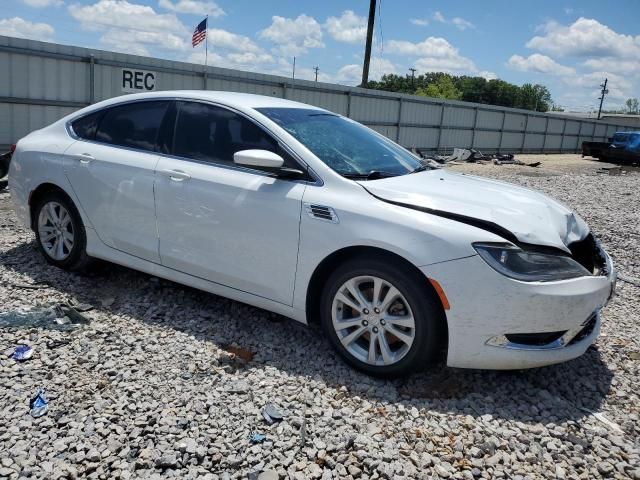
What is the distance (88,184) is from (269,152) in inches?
68.9

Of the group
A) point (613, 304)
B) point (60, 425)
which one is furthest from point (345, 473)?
point (613, 304)

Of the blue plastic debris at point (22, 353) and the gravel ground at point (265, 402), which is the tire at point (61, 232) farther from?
the blue plastic debris at point (22, 353)

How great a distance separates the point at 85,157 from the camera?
14.1 feet

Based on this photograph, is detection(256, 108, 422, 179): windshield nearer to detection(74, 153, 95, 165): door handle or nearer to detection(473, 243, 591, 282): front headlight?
detection(473, 243, 591, 282): front headlight

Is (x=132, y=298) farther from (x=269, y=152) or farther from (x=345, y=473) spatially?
(x=345, y=473)

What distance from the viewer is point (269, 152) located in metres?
3.39

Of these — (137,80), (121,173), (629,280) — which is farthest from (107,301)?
(137,80)

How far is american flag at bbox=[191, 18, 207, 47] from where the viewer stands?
1873cm

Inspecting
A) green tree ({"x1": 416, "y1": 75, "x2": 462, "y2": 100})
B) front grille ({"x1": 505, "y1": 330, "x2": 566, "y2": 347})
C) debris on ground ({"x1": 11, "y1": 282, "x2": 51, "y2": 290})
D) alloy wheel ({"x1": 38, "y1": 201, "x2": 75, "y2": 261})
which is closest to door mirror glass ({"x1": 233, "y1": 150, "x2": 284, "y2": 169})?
front grille ({"x1": 505, "y1": 330, "x2": 566, "y2": 347})

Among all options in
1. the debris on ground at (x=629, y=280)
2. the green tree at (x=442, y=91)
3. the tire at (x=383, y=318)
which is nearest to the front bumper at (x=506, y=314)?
the tire at (x=383, y=318)

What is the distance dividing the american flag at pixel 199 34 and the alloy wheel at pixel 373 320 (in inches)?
697

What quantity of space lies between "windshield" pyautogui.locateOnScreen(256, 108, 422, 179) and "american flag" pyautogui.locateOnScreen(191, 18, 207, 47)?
16237 millimetres

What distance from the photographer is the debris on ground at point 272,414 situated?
2764mm

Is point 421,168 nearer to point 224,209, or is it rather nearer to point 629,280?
point 224,209
